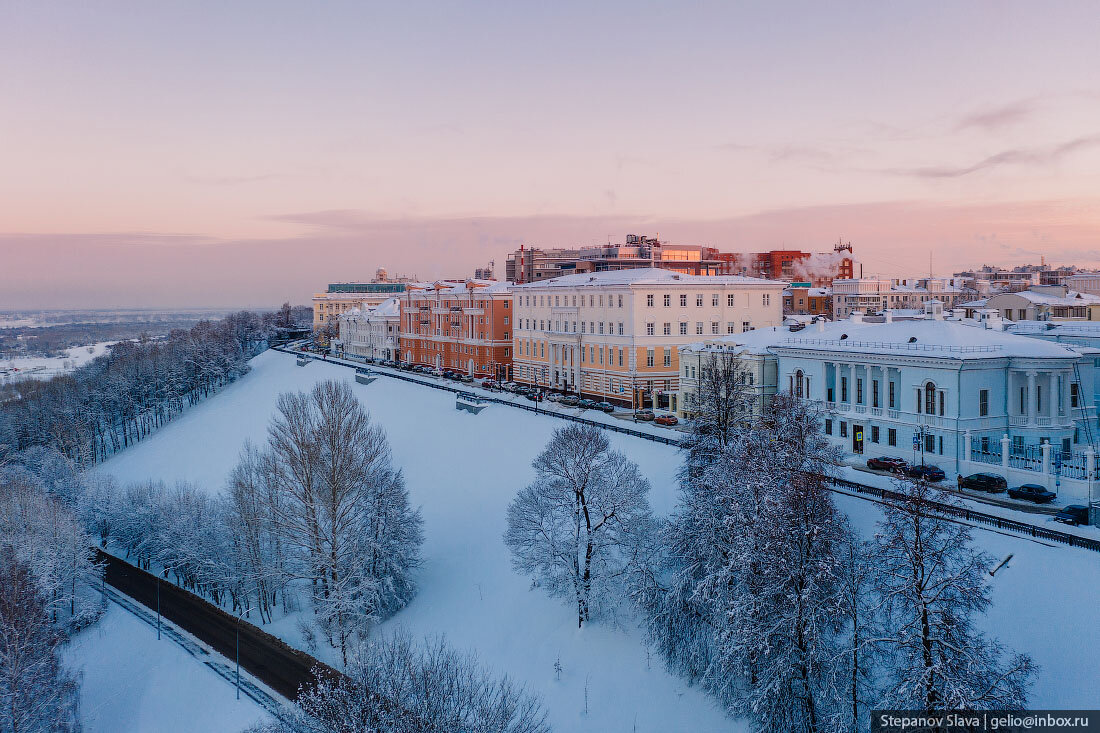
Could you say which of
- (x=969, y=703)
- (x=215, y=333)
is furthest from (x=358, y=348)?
(x=969, y=703)

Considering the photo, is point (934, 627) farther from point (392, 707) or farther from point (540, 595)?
point (540, 595)

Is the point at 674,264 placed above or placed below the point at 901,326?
above

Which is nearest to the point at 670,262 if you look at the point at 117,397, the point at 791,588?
the point at 117,397

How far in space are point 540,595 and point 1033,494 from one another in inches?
792

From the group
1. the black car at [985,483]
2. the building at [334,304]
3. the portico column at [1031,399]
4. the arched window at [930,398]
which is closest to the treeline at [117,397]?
the building at [334,304]

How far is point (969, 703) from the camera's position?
667 inches

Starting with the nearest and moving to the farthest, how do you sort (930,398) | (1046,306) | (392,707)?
(392,707) < (930,398) < (1046,306)

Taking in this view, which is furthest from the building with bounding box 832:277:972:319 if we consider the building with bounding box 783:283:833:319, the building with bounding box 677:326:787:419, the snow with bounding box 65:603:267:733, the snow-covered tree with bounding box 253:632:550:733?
the snow-covered tree with bounding box 253:632:550:733

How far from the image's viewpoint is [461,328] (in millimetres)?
88812

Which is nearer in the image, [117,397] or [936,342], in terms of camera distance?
[936,342]

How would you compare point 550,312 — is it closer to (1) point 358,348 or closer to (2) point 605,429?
(2) point 605,429

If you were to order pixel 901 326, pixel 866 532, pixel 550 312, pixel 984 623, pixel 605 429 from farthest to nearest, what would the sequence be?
1. pixel 550 312
2. pixel 605 429
3. pixel 901 326
4. pixel 866 532
5. pixel 984 623

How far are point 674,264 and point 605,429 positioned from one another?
82.6m

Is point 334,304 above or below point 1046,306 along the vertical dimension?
above
